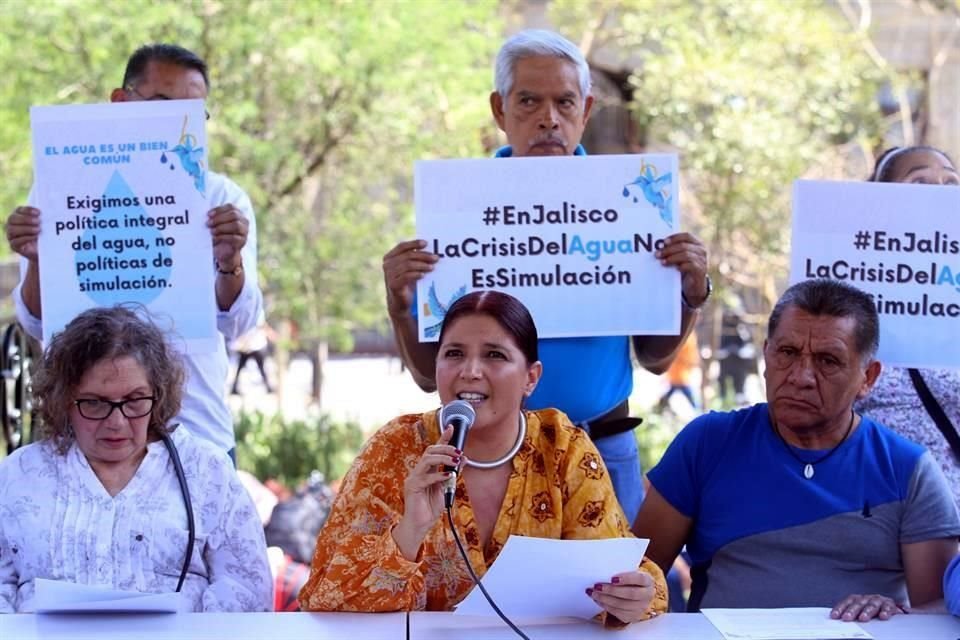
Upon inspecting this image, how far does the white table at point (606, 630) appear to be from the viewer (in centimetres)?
299

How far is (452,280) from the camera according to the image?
3936 mm

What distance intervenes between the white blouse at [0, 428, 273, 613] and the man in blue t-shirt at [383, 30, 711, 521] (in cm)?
80

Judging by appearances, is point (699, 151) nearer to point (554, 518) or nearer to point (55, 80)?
point (55, 80)

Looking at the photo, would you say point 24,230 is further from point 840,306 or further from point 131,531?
point 840,306

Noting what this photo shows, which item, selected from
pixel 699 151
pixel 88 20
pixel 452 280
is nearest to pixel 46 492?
pixel 452 280

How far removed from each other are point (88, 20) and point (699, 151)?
511 centimetres

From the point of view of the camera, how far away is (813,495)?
3590mm

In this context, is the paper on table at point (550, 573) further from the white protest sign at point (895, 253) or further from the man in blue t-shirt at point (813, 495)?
the white protest sign at point (895, 253)

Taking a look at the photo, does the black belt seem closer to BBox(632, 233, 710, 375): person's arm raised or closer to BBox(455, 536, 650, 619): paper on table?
BBox(632, 233, 710, 375): person's arm raised

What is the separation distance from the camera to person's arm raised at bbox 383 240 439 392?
3877 mm

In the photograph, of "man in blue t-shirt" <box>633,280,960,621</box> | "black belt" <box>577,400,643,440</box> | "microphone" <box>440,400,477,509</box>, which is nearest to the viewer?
"microphone" <box>440,400,477,509</box>

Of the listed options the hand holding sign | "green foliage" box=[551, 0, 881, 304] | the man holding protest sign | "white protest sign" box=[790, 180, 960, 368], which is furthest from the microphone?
"green foliage" box=[551, 0, 881, 304]

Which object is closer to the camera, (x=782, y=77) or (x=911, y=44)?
(x=782, y=77)

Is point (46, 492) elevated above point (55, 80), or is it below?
below
